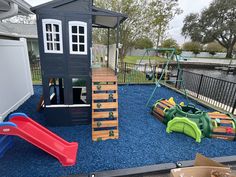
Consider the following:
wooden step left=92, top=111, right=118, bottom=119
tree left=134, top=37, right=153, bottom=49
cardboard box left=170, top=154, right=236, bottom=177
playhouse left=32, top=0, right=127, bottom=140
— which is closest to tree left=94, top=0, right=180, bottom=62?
tree left=134, top=37, right=153, bottom=49

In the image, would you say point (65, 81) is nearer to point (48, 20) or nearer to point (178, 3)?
point (48, 20)

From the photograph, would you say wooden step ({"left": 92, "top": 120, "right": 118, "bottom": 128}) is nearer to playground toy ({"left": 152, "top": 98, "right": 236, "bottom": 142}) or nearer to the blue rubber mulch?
the blue rubber mulch

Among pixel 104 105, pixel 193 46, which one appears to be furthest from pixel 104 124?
pixel 193 46

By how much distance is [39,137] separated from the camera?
251cm

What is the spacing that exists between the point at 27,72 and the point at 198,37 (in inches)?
1577

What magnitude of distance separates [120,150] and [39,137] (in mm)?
1533

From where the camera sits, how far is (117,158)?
2.68 m

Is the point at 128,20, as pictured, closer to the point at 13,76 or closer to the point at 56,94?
the point at 56,94

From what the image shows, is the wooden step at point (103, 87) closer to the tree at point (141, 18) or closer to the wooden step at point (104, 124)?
the wooden step at point (104, 124)

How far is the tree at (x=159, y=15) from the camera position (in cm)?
1085

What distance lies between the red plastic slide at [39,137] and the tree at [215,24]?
39.8 m

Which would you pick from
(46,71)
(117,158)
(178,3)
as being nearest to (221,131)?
(117,158)

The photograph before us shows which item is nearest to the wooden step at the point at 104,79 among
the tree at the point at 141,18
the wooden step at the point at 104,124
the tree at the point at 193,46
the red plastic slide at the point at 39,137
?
the wooden step at the point at 104,124

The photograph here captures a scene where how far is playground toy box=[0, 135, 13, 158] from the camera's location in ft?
8.67
